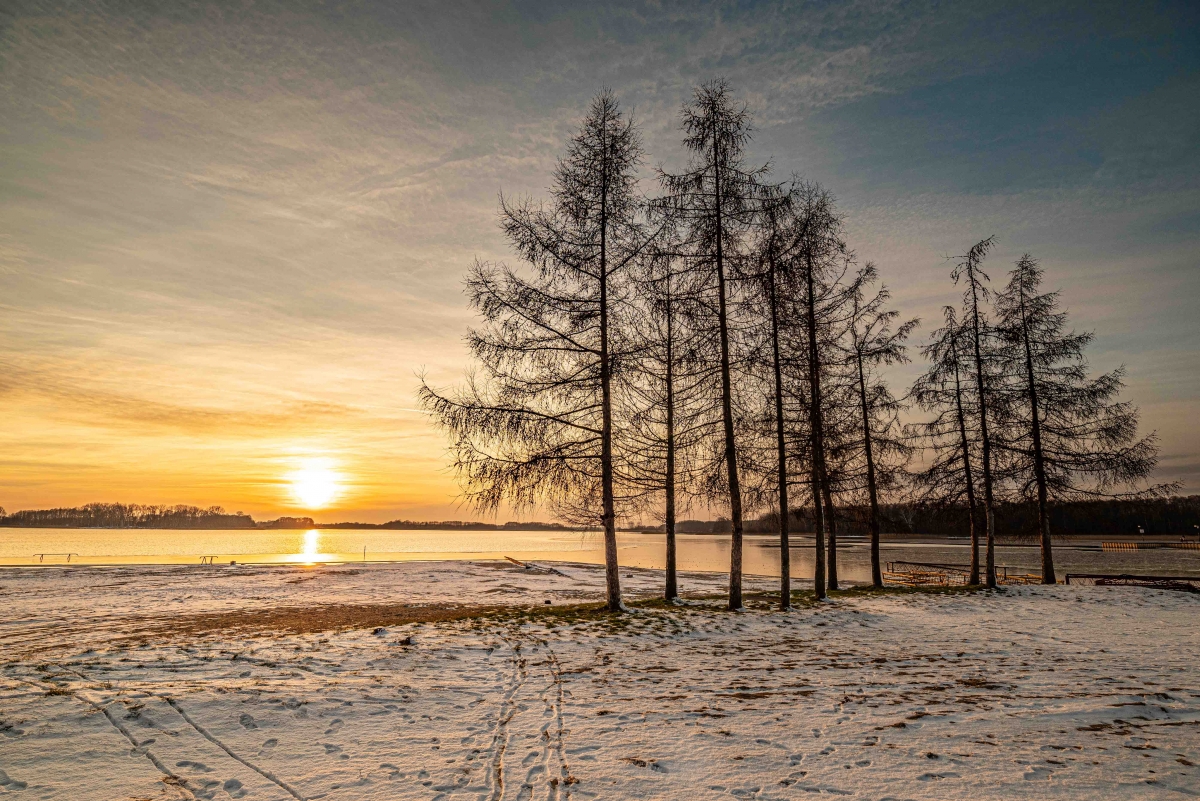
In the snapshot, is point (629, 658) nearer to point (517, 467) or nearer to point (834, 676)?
point (834, 676)

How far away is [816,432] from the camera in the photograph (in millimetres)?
16719

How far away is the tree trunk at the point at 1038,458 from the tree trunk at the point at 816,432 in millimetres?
10745

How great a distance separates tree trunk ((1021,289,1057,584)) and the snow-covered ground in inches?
367

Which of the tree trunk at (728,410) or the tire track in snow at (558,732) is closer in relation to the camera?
the tire track in snow at (558,732)

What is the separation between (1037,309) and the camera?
2256cm

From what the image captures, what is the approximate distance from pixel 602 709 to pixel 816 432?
11.9m

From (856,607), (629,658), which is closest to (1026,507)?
Result: (856,607)

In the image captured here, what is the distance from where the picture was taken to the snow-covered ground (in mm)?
5098

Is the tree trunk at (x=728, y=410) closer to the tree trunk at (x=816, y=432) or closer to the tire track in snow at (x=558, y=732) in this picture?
the tree trunk at (x=816, y=432)

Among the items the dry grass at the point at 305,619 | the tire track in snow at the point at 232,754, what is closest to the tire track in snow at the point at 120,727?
the tire track in snow at the point at 232,754

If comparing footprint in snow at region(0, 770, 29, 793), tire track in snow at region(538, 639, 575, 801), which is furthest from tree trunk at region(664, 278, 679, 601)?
footprint in snow at region(0, 770, 29, 793)

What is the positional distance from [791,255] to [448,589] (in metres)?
19.8

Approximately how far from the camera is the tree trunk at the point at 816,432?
55.2ft

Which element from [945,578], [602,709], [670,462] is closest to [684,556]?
[945,578]
